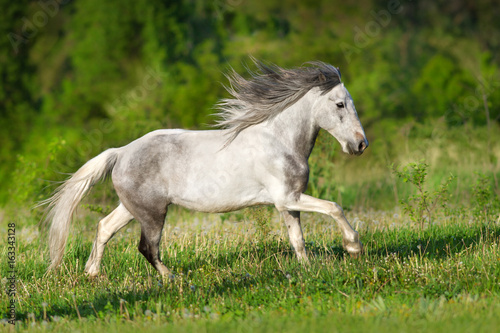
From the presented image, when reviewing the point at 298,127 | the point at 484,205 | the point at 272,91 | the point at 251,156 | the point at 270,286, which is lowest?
the point at 270,286

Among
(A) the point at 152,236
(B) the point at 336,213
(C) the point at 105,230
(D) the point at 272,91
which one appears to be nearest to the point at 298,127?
(D) the point at 272,91

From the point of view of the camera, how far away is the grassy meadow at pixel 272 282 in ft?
14.5

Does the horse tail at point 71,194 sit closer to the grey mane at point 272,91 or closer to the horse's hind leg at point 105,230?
the horse's hind leg at point 105,230

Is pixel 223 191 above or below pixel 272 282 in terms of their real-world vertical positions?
above

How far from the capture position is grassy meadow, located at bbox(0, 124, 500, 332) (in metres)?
4.42

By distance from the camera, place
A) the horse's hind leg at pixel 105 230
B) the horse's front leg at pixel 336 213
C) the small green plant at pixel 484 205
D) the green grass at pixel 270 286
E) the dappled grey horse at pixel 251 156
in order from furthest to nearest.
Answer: the small green plant at pixel 484 205, the horse's hind leg at pixel 105 230, the dappled grey horse at pixel 251 156, the horse's front leg at pixel 336 213, the green grass at pixel 270 286

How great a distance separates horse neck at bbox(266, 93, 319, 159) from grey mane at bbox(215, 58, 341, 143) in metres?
0.07

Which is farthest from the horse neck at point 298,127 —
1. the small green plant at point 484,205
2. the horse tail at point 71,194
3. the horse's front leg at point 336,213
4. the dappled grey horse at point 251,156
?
the small green plant at point 484,205

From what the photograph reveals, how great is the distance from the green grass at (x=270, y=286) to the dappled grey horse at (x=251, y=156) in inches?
→ 15.0

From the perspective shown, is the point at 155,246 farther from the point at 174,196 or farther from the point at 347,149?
the point at 347,149

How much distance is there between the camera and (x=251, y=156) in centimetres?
586

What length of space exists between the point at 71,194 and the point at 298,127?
254cm

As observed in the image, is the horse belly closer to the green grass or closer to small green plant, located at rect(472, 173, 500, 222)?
the green grass

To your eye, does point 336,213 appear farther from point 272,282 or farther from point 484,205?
point 484,205
